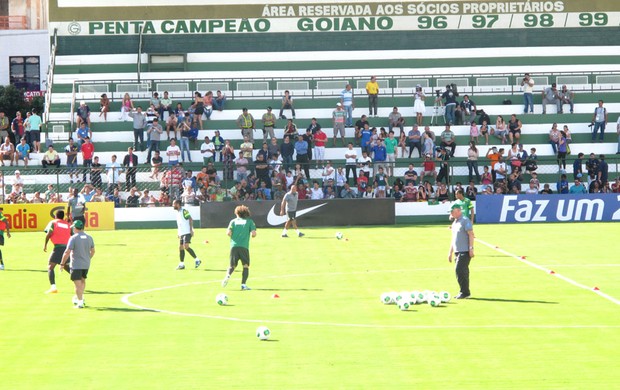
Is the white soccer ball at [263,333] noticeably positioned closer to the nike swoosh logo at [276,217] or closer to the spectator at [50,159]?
the nike swoosh logo at [276,217]

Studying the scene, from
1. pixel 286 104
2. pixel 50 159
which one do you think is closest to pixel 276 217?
pixel 286 104

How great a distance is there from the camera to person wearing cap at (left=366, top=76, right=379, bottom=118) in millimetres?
52250

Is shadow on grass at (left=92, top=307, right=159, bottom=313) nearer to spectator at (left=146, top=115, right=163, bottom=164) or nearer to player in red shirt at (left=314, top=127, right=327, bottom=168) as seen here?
spectator at (left=146, top=115, right=163, bottom=164)

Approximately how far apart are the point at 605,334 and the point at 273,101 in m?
38.0

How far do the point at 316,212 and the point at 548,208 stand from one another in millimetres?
9633

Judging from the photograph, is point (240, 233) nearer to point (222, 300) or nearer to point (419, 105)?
point (222, 300)

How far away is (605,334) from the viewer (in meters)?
17.4

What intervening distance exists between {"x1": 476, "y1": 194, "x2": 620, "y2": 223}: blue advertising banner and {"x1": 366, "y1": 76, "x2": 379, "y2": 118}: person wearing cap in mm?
9915

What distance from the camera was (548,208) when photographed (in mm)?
44688

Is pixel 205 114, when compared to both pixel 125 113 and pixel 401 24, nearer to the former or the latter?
pixel 125 113

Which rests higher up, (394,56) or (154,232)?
(394,56)

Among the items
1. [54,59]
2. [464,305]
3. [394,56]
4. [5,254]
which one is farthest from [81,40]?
[464,305]

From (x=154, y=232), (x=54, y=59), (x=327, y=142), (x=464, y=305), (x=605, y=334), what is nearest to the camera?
(x=605, y=334)

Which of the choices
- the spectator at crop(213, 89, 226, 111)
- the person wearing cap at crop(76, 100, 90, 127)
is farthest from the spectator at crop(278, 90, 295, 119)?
the person wearing cap at crop(76, 100, 90, 127)
